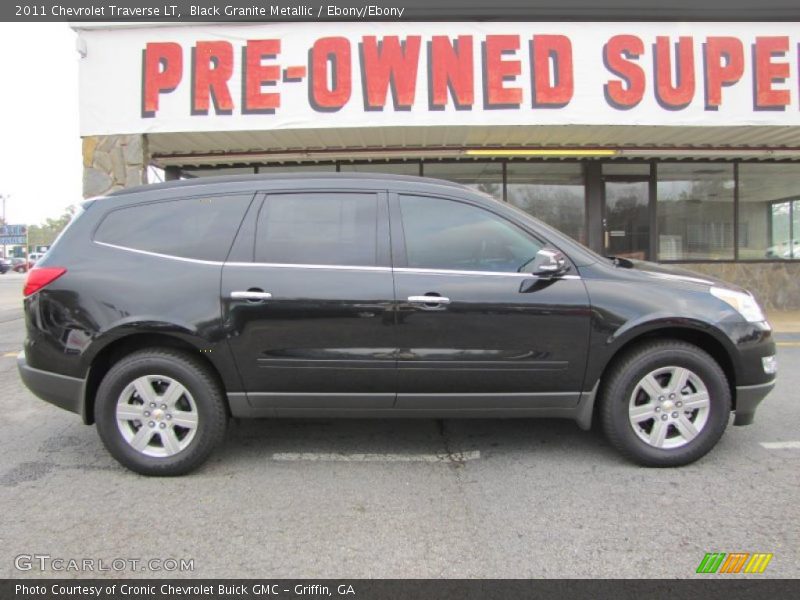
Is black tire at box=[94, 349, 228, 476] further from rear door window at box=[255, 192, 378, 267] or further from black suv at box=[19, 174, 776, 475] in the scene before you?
rear door window at box=[255, 192, 378, 267]

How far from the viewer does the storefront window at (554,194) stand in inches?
406

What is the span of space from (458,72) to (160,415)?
20.6 feet

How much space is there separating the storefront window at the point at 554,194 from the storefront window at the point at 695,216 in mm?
1633

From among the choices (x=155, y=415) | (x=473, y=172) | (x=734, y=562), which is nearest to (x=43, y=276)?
(x=155, y=415)

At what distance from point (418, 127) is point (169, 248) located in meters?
5.47

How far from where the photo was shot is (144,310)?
320 centimetres

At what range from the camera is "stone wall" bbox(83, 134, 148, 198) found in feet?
26.5

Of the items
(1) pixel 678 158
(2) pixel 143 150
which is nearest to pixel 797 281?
(1) pixel 678 158

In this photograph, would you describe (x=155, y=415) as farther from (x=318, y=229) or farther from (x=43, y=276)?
(x=318, y=229)

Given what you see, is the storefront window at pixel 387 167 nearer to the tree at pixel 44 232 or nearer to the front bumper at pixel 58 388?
the front bumper at pixel 58 388

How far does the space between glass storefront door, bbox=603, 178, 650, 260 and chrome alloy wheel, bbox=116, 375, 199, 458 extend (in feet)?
29.9

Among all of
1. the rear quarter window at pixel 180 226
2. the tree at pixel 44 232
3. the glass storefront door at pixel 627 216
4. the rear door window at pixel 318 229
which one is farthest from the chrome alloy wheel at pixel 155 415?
the tree at pixel 44 232

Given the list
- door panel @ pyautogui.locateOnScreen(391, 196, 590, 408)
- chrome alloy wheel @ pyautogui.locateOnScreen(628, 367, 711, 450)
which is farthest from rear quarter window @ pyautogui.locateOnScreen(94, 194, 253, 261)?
chrome alloy wheel @ pyautogui.locateOnScreen(628, 367, 711, 450)
